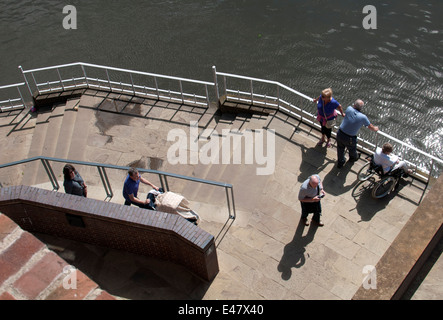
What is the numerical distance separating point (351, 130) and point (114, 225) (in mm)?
5344

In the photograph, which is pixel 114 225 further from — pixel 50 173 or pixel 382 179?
pixel 382 179

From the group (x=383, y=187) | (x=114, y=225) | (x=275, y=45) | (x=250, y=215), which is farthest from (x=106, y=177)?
(x=275, y=45)

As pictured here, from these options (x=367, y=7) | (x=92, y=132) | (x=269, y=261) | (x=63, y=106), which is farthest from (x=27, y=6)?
(x=269, y=261)

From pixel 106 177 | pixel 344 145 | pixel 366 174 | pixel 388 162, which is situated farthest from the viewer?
pixel 344 145

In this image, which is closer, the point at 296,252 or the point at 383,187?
the point at 296,252

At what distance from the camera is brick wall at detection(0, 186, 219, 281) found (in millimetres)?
7895

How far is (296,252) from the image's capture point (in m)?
9.45

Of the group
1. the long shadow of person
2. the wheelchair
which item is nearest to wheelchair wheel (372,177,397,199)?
the wheelchair

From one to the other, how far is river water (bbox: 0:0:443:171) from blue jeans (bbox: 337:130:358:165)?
5.04m

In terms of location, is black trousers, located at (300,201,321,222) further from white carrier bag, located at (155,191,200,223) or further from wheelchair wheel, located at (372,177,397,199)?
white carrier bag, located at (155,191,200,223)

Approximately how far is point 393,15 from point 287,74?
207 inches

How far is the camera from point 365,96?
16578 mm

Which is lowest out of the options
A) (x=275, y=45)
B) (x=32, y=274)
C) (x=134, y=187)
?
(x=275, y=45)
